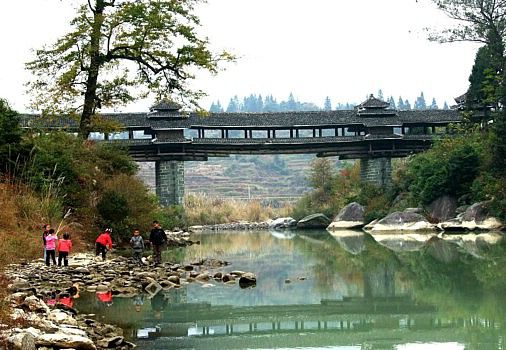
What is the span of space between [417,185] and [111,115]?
613 inches

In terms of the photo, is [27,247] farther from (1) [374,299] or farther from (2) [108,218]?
(1) [374,299]

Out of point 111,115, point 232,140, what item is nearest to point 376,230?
point 232,140

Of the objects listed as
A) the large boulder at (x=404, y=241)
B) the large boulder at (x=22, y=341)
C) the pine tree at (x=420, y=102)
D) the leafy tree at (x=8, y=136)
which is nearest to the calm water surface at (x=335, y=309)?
the large boulder at (x=22, y=341)

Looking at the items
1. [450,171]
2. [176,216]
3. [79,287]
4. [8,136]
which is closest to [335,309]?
[79,287]

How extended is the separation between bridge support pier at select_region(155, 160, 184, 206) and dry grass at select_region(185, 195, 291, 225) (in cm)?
849

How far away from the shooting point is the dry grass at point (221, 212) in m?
51.4

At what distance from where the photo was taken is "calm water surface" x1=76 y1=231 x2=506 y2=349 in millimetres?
9938

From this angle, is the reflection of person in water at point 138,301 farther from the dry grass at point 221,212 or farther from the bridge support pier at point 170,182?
the dry grass at point 221,212

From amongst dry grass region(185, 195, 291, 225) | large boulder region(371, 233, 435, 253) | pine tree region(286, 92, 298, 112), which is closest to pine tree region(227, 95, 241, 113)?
pine tree region(286, 92, 298, 112)

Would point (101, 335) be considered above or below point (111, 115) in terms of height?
below

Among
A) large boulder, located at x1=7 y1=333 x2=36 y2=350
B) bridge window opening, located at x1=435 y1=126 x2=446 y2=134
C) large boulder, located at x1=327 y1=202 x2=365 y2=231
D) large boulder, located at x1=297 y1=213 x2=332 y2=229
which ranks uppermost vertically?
bridge window opening, located at x1=435 y1=126 x2=446 y2=134

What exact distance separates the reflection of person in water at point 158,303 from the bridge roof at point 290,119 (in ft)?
89.9

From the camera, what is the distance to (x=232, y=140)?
139 feet

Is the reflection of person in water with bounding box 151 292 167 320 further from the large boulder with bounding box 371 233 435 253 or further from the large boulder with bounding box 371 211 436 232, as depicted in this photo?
the large boulder with bounding box 371 211 436 232
